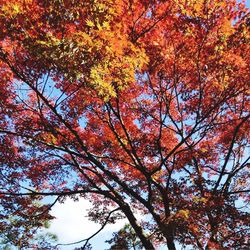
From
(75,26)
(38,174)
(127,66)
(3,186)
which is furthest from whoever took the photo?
(38,174)

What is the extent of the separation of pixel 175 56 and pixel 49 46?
5.21 m

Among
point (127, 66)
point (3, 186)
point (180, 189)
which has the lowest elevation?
point (180, 189)

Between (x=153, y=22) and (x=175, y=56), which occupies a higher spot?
(x=153, y=22)

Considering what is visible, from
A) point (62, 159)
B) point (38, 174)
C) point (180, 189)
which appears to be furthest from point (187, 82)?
point (38, 174)

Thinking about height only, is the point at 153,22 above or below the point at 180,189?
above

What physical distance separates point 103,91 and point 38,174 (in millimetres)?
7382

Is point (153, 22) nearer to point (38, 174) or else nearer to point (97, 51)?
point (97, 51)

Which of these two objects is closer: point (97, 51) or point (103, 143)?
point (97, 51)

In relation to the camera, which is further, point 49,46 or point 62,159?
point 62,159

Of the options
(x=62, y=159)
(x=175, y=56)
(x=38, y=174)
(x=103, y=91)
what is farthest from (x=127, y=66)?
(x=38, y=174)

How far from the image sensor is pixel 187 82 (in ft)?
43.8

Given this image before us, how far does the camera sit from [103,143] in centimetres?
1489

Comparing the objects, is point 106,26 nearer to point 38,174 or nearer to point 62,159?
point 62,159

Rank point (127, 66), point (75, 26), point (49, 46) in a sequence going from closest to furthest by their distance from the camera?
1. point (49, 46)
2. point (127, 66)
3. point (75, 26)
